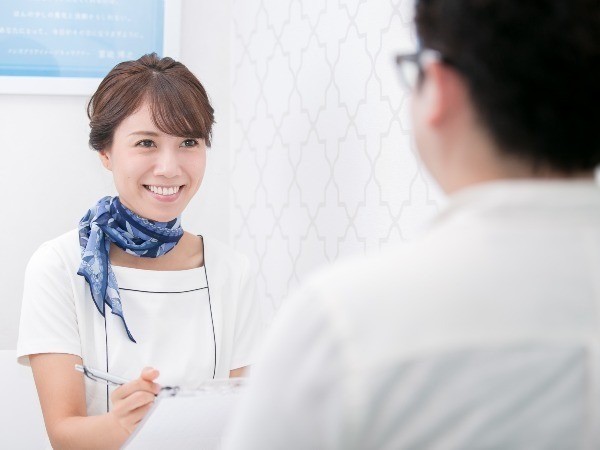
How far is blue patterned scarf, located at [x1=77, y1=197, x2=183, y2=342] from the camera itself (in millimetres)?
1794

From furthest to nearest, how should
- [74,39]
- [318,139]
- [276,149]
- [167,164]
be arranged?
[74,39] < [276,149] < [318,139] < [167,164]

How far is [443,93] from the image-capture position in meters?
0.68

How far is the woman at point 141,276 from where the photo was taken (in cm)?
177

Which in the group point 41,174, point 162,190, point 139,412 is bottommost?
point 139,412

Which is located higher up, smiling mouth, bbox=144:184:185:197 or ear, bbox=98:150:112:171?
ear, bbox=98:150:112:171

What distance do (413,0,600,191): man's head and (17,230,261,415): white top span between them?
47.9 inches

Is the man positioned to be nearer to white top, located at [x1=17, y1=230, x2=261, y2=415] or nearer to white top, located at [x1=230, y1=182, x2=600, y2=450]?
white top, located at [x1=230, y1=182, x2=600, y2=450]

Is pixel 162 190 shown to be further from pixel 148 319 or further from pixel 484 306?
pixel 484 306

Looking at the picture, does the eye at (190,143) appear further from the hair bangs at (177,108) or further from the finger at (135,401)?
the finger at (135,401)

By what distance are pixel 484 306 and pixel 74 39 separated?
6.84 feet

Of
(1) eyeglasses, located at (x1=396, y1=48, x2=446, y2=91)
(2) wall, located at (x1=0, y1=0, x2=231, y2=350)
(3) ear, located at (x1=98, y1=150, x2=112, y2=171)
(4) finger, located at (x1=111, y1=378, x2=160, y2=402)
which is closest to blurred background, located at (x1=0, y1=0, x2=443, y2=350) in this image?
(2) wall, located at (x1=0, y1=0, x2=231, y2=350)

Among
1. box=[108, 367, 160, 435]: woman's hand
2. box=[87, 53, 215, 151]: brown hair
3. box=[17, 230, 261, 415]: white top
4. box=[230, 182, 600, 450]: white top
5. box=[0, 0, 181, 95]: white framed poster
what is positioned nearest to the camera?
box=[230, 182, 600, 450]: white top

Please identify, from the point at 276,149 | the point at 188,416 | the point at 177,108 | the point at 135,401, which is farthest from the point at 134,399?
the point at 276,149

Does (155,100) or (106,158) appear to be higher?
(155,100)
